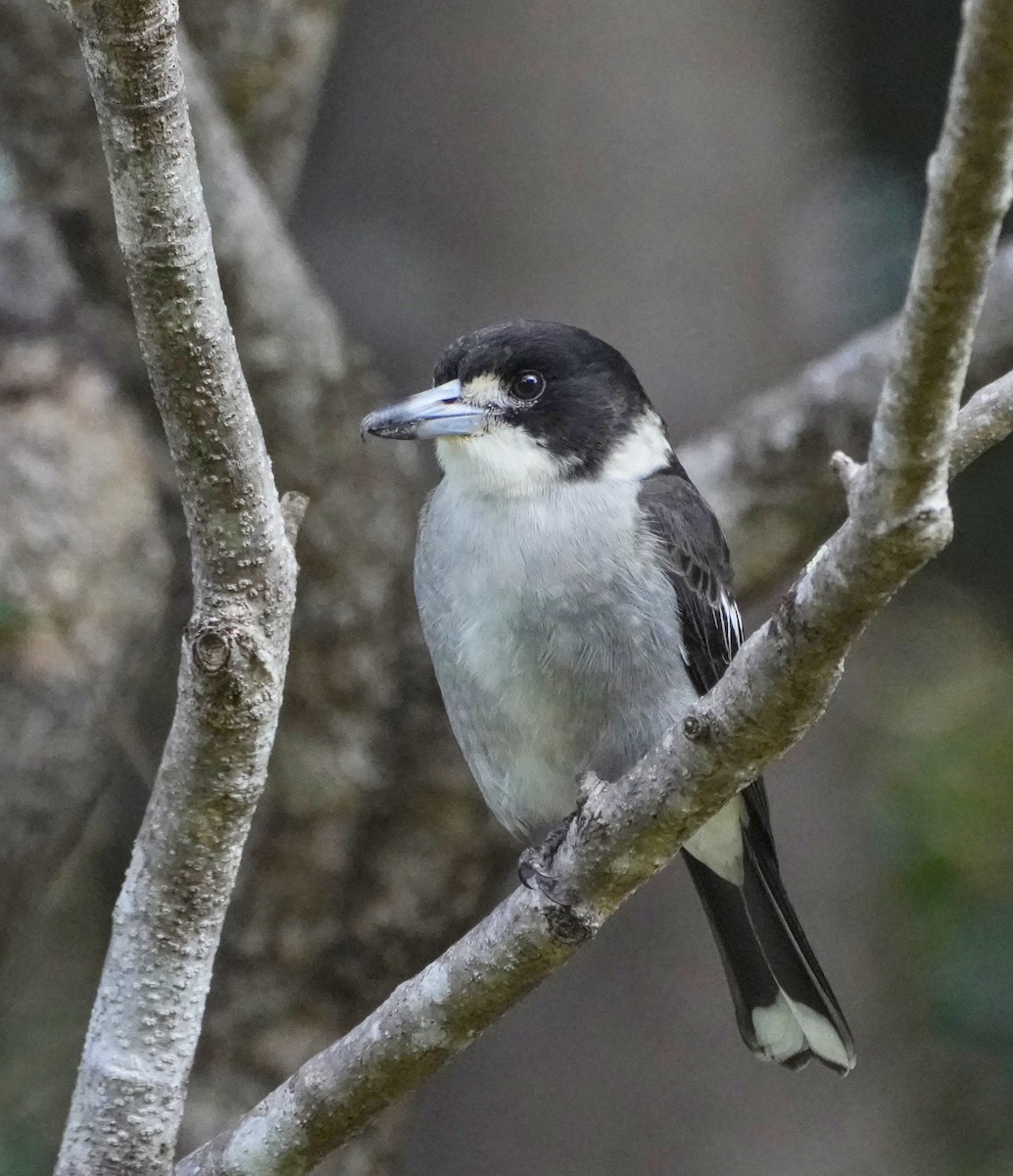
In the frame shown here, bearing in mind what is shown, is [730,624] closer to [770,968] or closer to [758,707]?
[770,968]

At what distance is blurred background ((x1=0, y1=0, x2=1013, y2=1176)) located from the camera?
3256 mm

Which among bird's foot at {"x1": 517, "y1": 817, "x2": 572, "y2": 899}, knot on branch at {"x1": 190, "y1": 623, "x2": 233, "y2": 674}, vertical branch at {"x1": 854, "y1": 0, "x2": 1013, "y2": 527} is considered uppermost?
vertical branch at {"x1": 854, "y1": 0, "x2": 1013, "y2": 527}

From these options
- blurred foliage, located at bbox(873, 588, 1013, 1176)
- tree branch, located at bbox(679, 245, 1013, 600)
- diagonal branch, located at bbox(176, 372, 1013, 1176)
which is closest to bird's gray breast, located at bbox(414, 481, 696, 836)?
diagonal branch, located at bbox(176, 372, 1013, 1176)

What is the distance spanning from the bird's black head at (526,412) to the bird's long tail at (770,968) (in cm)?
64

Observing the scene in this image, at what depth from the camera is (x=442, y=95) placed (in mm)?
3875

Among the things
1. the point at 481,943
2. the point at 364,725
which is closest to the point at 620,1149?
the point at 364,725

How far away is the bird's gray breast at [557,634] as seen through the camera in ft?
7.77

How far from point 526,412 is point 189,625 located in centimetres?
92

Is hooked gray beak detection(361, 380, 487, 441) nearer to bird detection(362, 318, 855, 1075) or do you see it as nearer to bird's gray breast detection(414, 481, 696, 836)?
bird detection(362, 318, 855, 1075)

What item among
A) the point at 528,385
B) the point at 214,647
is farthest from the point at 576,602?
the point at 214,647

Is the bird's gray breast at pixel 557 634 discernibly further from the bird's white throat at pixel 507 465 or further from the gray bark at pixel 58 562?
the gray bark at pixel 58 562

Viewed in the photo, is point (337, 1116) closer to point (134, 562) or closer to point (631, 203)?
point (134, 562)

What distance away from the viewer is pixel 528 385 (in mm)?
2594

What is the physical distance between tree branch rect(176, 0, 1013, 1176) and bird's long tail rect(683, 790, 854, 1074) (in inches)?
27.1
